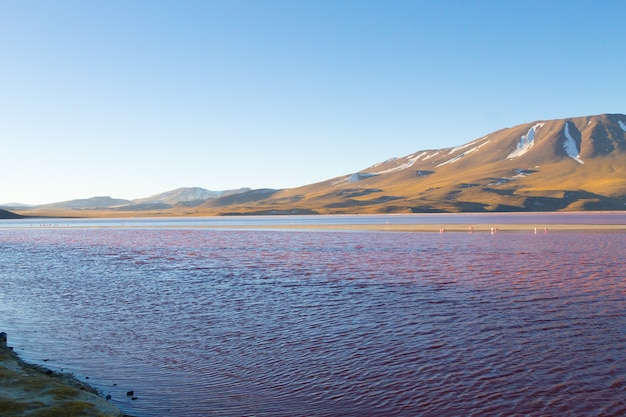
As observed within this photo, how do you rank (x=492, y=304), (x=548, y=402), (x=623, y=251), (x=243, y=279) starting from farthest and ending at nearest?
1. (x=623, y=251)
2. (x=243, y=279)
3. (x=492, y=304)
4. (x=548, y=402)

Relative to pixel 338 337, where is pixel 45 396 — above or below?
above

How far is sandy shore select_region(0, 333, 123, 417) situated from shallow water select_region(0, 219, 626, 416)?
2.75ft

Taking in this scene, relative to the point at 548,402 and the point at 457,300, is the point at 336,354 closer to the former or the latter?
the point at 548,402

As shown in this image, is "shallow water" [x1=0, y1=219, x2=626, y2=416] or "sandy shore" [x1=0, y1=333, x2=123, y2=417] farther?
"shallow water" [x1=0, y1=219, x2=626, y2=416]

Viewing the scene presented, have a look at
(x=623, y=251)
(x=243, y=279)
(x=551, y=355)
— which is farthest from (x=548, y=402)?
(x=623, y=251)

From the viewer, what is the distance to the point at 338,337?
1639 cm

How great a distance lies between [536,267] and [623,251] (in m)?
13.6

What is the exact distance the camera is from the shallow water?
450 inches

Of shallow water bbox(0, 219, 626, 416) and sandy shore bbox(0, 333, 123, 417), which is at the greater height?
sandy shore bbox(0, 333, 123, 417)

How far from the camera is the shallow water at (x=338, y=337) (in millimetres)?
11430

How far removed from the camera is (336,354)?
14633 mm

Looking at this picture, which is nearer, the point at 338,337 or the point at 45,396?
the point at 45,396

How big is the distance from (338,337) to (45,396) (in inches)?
339

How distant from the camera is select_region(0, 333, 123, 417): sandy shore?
31.0ft
